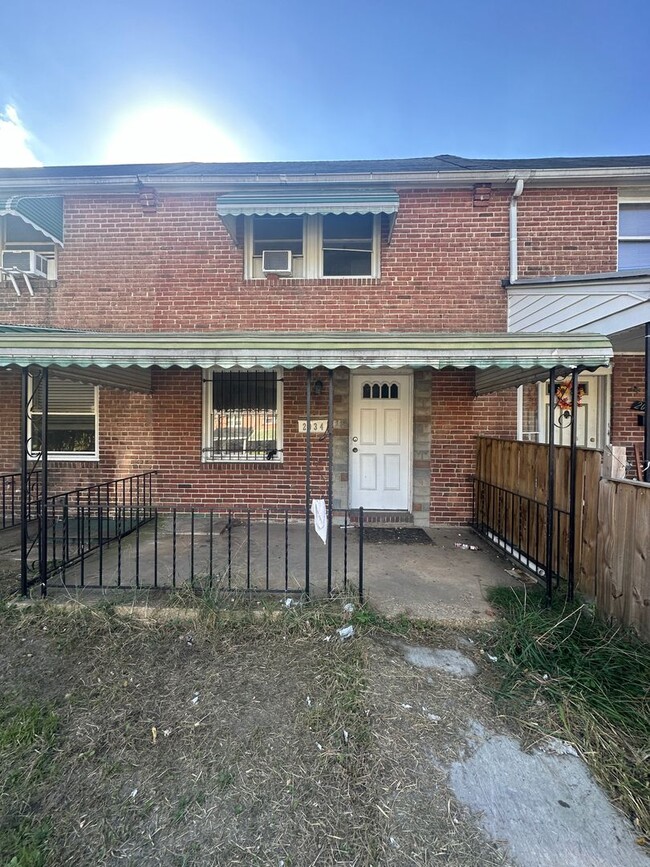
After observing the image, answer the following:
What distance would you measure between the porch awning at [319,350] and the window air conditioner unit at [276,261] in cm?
322

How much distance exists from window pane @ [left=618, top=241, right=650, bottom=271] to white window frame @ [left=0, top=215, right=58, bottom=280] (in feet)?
31.3

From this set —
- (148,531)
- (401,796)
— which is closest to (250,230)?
(148,531)

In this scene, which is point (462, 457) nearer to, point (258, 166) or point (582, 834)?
point (582, 834)

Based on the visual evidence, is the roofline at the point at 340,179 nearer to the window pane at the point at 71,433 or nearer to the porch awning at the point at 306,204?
the porch awning at the point at 306,204

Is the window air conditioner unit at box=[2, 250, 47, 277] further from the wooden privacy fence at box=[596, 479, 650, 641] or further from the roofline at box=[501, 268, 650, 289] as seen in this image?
the wooden privacy fence at box=[596, 479, 650, 641]

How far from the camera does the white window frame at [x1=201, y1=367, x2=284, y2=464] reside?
647 cm

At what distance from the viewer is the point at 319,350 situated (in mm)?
3385

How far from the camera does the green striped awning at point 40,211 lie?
5.58 metres

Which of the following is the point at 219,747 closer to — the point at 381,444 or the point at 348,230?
the point at 381,444

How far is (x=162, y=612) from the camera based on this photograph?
11.4ft

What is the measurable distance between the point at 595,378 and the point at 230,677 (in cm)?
707

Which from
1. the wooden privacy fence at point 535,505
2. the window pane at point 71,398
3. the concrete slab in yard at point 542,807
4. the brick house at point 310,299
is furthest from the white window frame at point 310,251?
the concrete slab in yard at point 542,807

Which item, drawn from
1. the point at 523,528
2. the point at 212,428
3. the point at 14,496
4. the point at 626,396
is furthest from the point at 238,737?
the point at 626,396

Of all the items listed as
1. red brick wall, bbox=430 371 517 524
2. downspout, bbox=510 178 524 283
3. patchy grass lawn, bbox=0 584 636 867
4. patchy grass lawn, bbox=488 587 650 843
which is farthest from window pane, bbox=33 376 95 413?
downspout, bbox=510 178 524 283
